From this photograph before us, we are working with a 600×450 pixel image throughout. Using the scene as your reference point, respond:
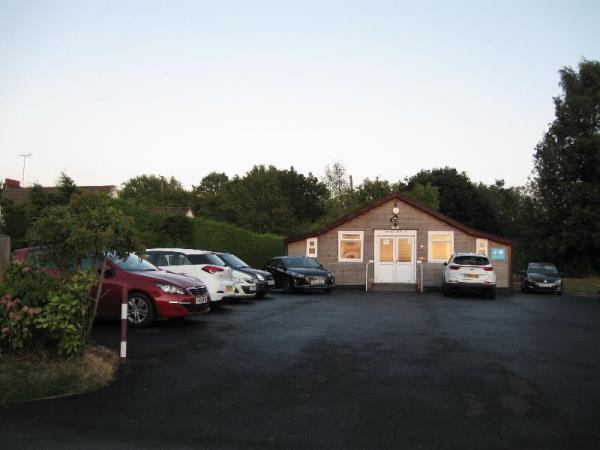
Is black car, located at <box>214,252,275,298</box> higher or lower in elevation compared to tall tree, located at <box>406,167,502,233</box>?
lower

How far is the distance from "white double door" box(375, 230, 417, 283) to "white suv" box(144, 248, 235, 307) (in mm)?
13965

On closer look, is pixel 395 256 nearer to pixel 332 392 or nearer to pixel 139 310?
pixel 139 310

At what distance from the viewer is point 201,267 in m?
16.1

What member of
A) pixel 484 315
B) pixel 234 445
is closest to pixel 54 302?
pixel 234 445

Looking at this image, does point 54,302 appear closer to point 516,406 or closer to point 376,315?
point 516,406

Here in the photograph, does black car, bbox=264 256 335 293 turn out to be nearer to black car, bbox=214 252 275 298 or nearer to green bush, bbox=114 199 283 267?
black car, bbox=214 252 275 298

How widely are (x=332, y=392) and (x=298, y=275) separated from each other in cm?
1761

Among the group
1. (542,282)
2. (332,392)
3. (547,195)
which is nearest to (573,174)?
(547,195)

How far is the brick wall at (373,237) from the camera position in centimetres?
2930

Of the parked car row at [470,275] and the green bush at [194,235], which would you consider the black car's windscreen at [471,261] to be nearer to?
the parked car row at [470,275]

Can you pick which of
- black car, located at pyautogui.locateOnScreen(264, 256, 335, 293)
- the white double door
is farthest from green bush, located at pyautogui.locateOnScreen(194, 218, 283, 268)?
the white double door

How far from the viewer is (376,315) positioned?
15.8m

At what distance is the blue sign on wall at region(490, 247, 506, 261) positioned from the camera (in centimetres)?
2895

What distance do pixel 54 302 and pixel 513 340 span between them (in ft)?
26.4
